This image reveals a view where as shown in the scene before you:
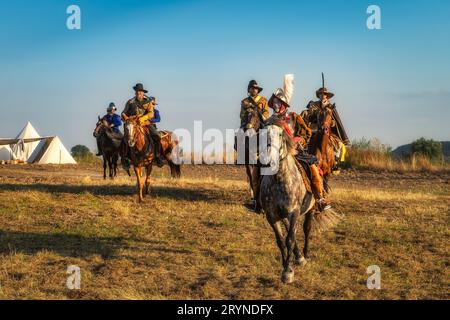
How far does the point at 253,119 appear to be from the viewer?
463 inches

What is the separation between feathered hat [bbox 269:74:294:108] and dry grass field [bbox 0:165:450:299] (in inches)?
108

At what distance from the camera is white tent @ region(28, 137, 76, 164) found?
34.4 m

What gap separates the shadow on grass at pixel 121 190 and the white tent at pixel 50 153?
16247mm

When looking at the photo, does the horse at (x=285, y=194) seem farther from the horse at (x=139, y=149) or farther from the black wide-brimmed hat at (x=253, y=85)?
the horse at (x=139, y=149)

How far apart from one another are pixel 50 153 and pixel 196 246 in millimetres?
24845

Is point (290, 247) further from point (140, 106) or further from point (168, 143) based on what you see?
point (168, 143)

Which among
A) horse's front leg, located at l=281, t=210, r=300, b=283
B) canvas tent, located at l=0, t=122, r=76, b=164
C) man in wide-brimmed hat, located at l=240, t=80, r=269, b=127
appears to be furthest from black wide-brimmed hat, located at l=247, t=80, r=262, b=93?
canvas tent, located at l=0, t=122, r=76, b=164

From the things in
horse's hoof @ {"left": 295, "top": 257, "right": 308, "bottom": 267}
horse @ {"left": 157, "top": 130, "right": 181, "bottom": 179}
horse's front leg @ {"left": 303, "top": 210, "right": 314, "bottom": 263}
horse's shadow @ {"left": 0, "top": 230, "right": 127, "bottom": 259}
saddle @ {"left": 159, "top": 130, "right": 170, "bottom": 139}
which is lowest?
horse's hoof @ {"left": 295, "top": 257, "right": 308, "bottom": 267}

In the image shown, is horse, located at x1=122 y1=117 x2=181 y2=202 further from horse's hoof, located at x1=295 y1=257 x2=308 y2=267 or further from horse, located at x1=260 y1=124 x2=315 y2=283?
horse, located at x1=260 y1=124 x2=315 y2=283

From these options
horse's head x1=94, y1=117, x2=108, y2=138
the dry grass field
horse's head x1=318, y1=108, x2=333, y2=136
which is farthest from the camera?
horse's head x1=94, y1=117, x2=108, y2=138

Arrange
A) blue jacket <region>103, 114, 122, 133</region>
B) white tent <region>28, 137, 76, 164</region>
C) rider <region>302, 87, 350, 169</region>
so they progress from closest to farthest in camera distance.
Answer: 1. rider <region>302, 87, 350, 169</region>
2. blue jacket <region>103, 114, 122, 133</region>
3. white tent <region>28, 137, 76, 164</region>

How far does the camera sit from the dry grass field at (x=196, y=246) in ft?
29.3
